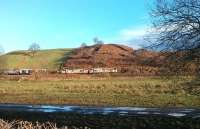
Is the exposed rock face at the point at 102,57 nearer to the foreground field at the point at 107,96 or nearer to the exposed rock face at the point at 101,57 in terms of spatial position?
the exposed rock face at the point at 101,57

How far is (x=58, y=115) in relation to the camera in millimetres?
34312

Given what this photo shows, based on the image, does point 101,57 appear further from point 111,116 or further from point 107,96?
point 111,116

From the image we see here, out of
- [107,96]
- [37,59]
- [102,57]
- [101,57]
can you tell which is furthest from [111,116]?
[37,59]

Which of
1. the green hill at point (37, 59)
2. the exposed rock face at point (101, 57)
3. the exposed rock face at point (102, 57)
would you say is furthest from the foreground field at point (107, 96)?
the green hill at point (37, 59)

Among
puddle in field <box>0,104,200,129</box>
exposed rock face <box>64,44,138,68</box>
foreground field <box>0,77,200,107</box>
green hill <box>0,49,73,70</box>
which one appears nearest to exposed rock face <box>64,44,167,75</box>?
exposed rock face <box>64,44,138,68</box>

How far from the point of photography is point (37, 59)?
153m

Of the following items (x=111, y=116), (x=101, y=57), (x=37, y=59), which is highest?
(x=37, y=59)

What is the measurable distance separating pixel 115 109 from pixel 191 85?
12.0 metres

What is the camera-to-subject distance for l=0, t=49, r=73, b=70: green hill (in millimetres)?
140375

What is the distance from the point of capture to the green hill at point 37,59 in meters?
140

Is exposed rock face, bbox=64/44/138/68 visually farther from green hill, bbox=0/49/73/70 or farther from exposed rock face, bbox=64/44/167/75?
green hill, bbox=0/49/73/70

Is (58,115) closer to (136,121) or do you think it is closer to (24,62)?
(136,121)

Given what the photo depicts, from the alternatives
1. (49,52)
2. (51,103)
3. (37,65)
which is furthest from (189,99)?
(49,52)

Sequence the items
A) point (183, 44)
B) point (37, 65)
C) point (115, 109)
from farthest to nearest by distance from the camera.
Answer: point (37, 65), point (115, 109), point (183, 44)
